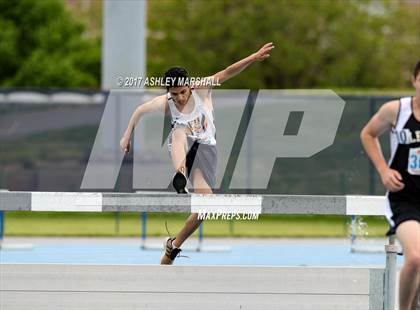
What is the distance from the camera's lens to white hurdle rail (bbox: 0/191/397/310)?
28.8 ft

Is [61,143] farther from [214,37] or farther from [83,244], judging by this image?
[214,37]

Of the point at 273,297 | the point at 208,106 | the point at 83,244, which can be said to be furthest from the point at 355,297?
the point at 83,244

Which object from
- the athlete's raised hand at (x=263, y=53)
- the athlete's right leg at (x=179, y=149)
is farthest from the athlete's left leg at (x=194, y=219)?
the athlete's raised hand at (x=263, y=53)

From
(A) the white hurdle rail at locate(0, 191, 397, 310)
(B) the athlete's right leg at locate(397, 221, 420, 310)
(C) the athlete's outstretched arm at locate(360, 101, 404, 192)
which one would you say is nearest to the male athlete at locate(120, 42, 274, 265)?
(A) the white hurdle rail at locate(0, 191, 397, 310)

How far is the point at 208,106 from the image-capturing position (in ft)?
34.6

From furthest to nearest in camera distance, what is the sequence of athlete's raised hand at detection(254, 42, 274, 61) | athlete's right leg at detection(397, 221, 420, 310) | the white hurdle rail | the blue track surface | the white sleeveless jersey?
the blue track surface → the white sleeveless jersey → athlete's raised hand at detection(254, 42, 274, 61) → the white hurdle rail → athlete's right leg at detection(397, 221, 420, 310)

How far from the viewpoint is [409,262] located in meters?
7.83

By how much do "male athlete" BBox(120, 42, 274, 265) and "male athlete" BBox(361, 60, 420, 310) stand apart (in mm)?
2402

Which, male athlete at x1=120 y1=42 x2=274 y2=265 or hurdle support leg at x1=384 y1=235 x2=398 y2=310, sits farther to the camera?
male athlete at x1=120 y1=42 x2=274 y2=265

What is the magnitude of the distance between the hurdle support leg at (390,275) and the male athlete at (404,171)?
586mm

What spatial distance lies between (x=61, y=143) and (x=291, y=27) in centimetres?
2785

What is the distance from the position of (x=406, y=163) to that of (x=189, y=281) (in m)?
1.90

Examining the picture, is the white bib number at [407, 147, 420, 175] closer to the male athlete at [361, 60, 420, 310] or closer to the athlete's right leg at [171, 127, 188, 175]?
the male athlete at [361, 60, 420, 310]

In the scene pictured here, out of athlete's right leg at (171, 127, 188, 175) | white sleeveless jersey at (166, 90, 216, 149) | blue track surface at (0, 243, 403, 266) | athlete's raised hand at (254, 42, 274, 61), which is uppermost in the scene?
athlete's raised hand at (254, 42, 274, 61)
